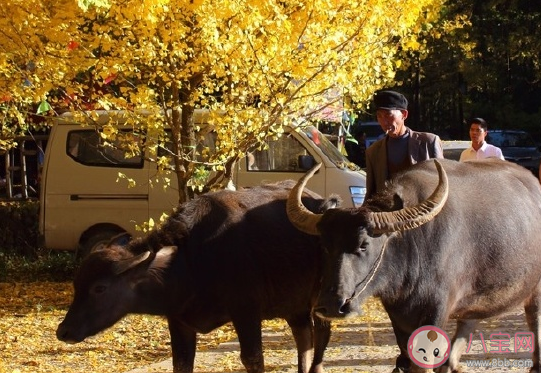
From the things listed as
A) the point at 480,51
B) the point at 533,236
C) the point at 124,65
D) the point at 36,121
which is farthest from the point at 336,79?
the point at 480,51

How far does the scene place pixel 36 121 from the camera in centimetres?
1841

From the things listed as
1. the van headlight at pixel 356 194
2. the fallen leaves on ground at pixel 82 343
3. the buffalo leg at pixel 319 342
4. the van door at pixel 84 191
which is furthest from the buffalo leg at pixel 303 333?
the van door at pixel 84 191

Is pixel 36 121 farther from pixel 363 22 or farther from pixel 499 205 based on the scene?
pixel 499 205

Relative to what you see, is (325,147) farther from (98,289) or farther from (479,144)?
(98,289)

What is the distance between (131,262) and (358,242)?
201 cm

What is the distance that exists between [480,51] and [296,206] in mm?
31581

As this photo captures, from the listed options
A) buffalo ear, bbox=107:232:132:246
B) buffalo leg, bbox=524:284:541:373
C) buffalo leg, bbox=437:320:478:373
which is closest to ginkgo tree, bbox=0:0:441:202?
buffalo ear, bbox=107:232:132:246

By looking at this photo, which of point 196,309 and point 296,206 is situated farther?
point 196,309

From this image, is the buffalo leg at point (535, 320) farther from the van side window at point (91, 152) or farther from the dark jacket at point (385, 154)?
the van side window at point (91, 152)

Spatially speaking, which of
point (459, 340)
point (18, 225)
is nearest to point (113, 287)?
point (459, 340)

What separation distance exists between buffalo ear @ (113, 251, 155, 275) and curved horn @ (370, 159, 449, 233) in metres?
1.96

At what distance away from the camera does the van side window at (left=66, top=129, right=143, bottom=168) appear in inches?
589

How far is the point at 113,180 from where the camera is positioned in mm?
14922

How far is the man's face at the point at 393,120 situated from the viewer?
8148 mm
